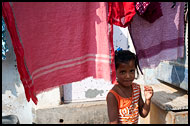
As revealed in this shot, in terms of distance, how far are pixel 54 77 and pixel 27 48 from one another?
0.31 m

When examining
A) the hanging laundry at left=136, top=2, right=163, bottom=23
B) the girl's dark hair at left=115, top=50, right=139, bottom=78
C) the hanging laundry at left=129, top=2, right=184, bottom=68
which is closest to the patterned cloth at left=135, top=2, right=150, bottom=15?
the hanging laundry at left=136, top=2, right=163, bottom=23

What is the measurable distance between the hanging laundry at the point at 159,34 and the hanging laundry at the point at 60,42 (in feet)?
1.66

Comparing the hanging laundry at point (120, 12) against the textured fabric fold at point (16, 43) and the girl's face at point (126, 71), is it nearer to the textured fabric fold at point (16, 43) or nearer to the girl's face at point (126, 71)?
the girl's face at point (126, 71)

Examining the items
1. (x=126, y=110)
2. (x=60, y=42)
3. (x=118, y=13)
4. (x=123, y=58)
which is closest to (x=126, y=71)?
(x=123, y=58)

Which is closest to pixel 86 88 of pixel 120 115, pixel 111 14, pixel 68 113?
pixel 68 113

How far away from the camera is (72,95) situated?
3615mm

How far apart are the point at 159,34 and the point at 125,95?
2.37ft

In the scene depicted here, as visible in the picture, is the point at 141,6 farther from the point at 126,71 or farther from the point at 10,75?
the point at 10,75

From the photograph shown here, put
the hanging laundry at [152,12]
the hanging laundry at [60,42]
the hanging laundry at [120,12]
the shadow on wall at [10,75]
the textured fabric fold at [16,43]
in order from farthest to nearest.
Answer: the shadow on wall at [10,75] < the hanging laundry at [152,12] < the hanging laundry at [120,12] < the hanging laundry at [60,42] < the textured fabric fold at [16,43]

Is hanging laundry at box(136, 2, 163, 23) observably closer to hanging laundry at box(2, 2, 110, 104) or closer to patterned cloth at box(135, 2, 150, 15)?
patterned cloth at box(135, 2, 150, 15)

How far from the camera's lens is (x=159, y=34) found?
5.27 ft

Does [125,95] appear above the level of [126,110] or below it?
above

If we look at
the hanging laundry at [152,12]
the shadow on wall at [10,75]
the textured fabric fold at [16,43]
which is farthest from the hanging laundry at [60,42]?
the shadow on wall at [10,75]

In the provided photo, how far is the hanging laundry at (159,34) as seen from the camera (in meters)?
1.59
